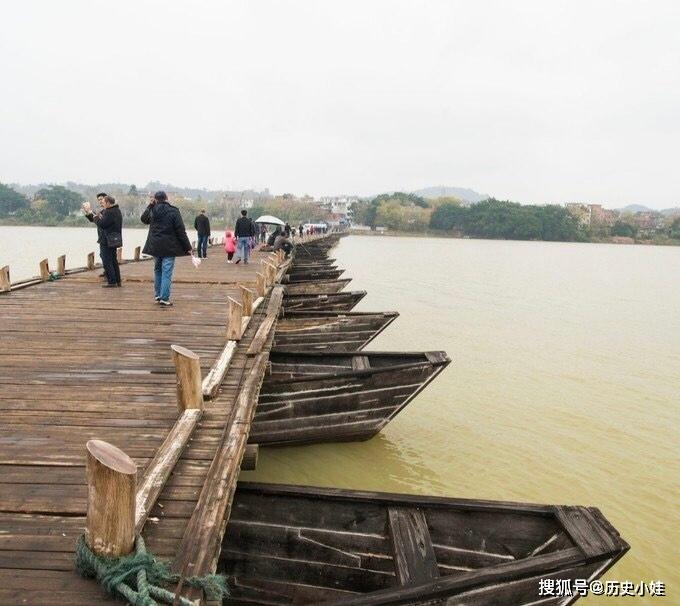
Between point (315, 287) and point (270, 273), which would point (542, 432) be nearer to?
point (270, 273)

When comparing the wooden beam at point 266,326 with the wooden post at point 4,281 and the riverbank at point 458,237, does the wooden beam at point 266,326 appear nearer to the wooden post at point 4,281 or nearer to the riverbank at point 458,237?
the wooden post at point 4,281

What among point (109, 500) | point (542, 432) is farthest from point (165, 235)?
point (542, 432)

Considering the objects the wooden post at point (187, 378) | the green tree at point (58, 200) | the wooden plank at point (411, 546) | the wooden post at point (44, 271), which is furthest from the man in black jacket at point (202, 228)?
the green tree at point (58, 200)

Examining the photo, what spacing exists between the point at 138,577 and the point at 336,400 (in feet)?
16.3

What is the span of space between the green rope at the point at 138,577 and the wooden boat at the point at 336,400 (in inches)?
179

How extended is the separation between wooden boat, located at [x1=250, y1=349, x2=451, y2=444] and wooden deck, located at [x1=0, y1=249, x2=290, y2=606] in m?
0.86

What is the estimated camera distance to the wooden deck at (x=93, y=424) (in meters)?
2.52

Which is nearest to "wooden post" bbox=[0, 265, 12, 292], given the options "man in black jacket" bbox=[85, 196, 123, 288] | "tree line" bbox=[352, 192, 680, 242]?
"man in black jacket" bbox=[85, 196, 123, 288]

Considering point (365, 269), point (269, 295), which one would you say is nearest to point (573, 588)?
point (269, 295)

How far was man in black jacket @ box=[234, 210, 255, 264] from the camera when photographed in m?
17.1

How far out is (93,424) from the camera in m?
4.03

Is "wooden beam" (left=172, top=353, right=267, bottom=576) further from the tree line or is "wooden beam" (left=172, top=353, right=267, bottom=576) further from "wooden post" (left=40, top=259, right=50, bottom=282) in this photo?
the tree line

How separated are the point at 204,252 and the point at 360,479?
1456 centimetres

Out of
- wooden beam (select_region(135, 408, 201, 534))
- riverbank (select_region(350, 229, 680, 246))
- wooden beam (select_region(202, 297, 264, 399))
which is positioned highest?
riverbank (select_region(350, 229, 680, 246))
